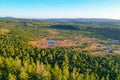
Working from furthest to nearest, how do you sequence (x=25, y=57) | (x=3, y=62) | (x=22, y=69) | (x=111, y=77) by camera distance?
(x=25, y=57) → (x=111, y=77) → (x=3, y=62) → (x=22, y=69)

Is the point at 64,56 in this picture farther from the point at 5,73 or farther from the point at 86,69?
the point at 5,73

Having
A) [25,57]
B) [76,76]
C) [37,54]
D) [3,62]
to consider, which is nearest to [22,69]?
[3,62]

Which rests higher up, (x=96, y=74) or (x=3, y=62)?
(x=3, y=62)

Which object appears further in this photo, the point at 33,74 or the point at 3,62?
the point at 3,62

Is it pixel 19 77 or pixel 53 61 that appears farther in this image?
pixel 53 61

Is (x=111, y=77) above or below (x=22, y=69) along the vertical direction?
below

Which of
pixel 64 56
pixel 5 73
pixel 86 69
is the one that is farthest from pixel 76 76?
pixel 64 56

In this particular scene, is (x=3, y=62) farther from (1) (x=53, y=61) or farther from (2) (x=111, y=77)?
(2) (x=111, y=77)

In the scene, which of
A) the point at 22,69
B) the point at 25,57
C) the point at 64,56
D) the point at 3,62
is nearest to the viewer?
the point at 22,69
